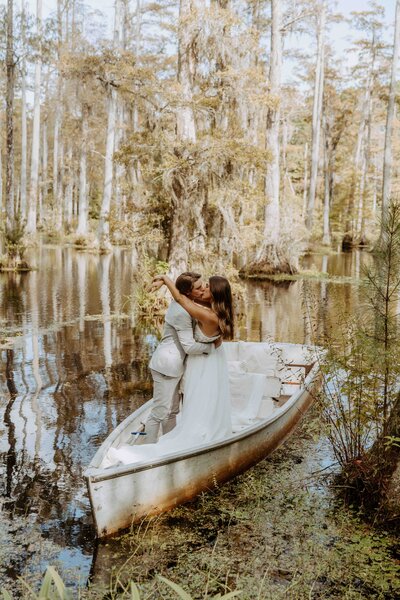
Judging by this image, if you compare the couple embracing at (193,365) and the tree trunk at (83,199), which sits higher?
the tree trunk at (83,199)

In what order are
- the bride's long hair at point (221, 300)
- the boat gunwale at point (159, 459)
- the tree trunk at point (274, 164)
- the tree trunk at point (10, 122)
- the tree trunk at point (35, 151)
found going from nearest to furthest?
the boat gunwale at point (159, 459) < the bride's long hair at point (221, 300) < the tree trunk at point (10, 122) < the tree trunk at point (274, 164) < the tree trunk at point (35, 151)

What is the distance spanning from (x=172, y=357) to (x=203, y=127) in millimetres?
9911

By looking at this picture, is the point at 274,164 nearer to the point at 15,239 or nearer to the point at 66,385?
the point at 15,239

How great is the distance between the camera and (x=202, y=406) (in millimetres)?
5438

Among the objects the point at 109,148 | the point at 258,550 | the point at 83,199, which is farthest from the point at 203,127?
the point at 83,199

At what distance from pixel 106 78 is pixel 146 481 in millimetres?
27560

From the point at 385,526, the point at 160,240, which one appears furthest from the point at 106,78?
the point at 385,526

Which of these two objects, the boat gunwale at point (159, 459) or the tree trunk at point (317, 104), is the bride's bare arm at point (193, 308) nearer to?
the boat gunwale at point (159, 459)

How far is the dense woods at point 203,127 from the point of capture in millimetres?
13320

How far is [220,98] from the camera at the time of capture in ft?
47.5

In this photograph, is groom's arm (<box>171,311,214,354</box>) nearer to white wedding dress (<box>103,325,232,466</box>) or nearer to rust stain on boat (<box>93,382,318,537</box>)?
white wedding dress (<box>103,325,232,466</box>)

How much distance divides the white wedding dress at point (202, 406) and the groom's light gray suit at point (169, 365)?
0.32 ft

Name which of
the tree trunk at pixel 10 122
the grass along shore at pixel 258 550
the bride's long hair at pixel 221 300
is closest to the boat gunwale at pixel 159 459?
the grass along shore at pixel 258 550

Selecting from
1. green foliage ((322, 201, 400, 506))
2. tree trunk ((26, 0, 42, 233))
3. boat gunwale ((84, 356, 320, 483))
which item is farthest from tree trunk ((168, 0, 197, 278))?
tree trunk ((26, 0, 42, 233))
